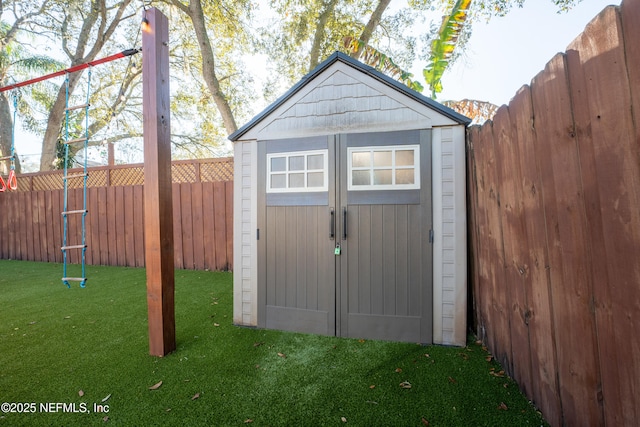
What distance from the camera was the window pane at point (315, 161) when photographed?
291 cm

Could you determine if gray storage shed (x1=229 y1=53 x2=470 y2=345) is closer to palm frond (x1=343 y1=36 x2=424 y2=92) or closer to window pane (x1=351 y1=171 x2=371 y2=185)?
window pane (x1=351 y1=171 x2=371 y2=185)

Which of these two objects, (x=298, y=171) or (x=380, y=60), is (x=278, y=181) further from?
(x=380, y=60)

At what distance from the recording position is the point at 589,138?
1.14 meters

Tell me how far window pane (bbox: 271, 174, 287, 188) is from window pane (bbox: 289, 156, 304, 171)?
129 millimetres

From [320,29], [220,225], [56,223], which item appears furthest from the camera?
[320,29]

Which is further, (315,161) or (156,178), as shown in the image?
(315,161)

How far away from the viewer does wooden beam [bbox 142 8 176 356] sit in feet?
8.04

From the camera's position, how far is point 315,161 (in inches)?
115

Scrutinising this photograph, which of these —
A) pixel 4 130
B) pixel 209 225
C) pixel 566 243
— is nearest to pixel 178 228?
pixel 209 225

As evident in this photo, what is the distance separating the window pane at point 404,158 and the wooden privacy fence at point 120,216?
375cm

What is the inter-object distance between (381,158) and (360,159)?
0.66 ft

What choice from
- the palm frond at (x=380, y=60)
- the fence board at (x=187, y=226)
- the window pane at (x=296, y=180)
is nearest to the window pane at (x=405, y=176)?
the window pane at (x=296, y=180)

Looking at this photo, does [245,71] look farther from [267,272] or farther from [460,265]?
[460,265]

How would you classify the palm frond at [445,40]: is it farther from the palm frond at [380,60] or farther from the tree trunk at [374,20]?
the tree trunk at [374,20]
